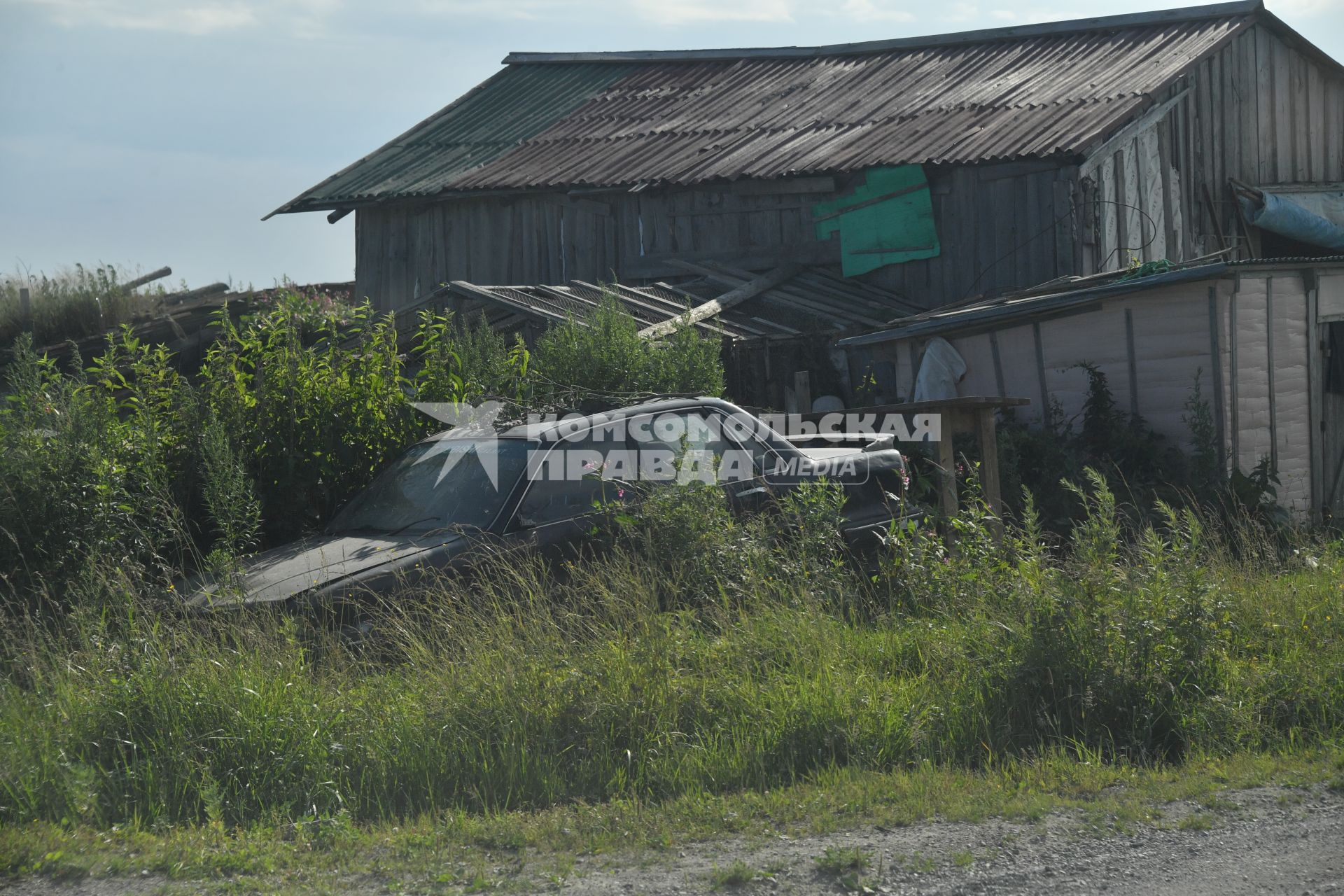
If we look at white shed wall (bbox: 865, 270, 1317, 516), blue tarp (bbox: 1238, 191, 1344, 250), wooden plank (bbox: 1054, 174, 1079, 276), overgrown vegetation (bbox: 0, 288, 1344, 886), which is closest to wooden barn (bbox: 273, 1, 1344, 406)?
wooden plank (bbox: 1054, 174, 1079, 276)

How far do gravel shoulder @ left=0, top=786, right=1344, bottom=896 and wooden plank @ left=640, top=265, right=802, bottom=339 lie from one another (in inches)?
298

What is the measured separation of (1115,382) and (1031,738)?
664 centimetres

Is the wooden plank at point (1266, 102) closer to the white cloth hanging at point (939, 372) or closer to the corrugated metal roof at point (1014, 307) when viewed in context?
the corrugated metal roof at point (1014, 307)

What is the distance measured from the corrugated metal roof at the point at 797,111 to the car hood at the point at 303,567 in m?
11.2

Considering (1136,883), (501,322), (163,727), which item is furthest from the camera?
(501,322)

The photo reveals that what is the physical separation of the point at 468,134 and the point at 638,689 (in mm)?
18668

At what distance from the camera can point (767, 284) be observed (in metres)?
16.3

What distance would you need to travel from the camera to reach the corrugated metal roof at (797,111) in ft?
53.7

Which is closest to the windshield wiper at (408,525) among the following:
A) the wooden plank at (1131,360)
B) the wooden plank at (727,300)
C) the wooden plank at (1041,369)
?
the wooden plank at (727,300)

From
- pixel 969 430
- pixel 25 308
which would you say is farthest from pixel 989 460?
pixel 25 308

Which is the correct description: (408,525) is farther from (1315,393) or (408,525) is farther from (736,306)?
(1315,393)

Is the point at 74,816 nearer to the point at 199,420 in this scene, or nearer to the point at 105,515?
the point at 105,515

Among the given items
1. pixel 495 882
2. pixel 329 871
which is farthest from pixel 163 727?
pixel 495 882

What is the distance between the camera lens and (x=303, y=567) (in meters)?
6.44
